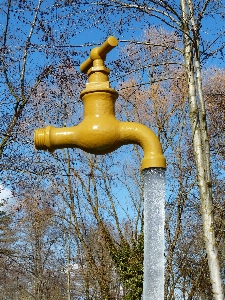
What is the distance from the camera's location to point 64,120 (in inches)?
369

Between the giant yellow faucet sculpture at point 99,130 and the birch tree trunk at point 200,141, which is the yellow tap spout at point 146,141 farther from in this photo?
the birch tree trunk at point 200,141

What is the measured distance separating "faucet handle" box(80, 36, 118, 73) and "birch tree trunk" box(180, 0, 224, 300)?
2.79 metres

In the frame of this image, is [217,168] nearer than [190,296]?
No

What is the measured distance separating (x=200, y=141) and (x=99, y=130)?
308 cm

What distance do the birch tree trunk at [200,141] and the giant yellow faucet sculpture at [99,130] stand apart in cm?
278

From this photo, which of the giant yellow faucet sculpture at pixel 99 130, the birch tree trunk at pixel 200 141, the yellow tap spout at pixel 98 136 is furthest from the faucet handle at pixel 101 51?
the birch tree trunk at pixel 200 141

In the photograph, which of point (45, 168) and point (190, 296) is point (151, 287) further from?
point (190, 296)

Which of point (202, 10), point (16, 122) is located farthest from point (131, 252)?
point (202, 10)

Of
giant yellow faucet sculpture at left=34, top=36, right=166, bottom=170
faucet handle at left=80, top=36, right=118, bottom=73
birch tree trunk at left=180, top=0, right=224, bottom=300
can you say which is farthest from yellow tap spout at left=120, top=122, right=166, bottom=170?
birch tree trunk at left=180, top=0, right=224, bottom=300

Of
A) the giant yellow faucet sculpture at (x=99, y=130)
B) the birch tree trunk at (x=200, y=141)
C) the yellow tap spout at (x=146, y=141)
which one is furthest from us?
the birch tree trunk at (x=200, y=141)

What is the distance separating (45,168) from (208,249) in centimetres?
346

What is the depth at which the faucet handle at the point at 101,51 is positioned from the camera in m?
1.52

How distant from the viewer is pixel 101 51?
62.0 inches

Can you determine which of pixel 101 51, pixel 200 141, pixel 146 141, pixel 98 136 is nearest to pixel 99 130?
pixel 98 136
